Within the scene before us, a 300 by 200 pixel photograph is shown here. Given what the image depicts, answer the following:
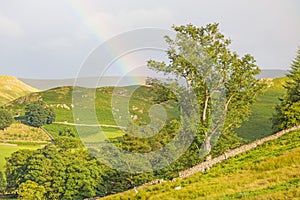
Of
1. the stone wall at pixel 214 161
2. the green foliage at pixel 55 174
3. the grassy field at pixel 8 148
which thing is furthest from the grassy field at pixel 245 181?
the grassy field at pixel 8 148

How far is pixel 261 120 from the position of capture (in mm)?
130375

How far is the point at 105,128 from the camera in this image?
176250 millimetres

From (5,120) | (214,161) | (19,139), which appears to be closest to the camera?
(214,161)

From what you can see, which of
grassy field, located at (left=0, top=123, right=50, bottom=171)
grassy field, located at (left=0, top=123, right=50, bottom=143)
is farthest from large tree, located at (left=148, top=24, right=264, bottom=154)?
grassy field, located at (left=0, top=123, right=50, bottom=143)

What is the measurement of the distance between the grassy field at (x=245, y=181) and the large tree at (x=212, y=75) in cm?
1561

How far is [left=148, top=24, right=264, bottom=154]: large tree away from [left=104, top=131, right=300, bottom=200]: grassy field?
15.6m

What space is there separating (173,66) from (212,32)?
21.6ft

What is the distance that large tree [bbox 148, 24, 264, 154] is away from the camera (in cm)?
4559

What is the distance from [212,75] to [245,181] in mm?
26806

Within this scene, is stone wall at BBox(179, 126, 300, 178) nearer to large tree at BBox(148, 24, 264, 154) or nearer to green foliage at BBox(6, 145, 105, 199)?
large tree at BBox(148, 24, 264, 154)

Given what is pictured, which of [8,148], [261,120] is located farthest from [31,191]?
[261,120]

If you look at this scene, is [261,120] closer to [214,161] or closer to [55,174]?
[55,174]

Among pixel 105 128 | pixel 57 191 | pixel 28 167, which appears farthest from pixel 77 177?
pixel 105 128

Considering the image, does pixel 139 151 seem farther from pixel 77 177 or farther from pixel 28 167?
pixel 28 167
